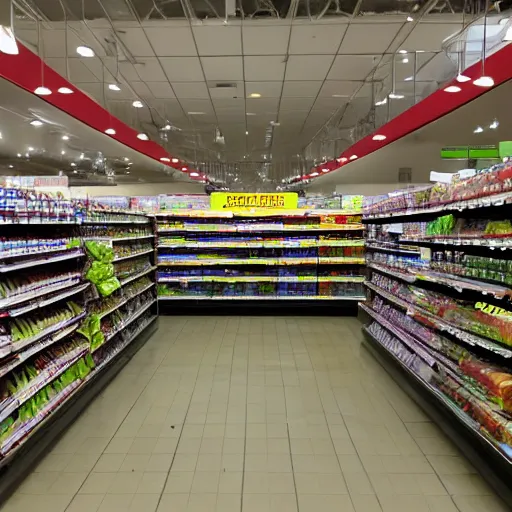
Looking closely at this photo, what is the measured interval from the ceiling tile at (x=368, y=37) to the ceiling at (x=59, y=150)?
4.23 m

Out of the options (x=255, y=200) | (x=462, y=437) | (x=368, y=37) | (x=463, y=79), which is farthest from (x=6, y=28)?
(x=462, y=437)

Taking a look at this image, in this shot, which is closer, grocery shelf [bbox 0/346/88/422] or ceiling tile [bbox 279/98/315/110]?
grocery shelf [bbox 0/346/88/422]

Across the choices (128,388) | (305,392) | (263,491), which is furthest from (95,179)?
(263,491)

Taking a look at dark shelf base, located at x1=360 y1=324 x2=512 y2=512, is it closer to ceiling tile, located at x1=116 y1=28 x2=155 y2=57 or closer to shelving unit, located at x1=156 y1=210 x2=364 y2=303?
shelving unit, located at x1=156 y1=210 x2=364 y2=303

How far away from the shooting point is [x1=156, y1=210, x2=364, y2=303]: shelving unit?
22.3 ft

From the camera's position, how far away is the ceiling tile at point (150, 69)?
19.9 feet

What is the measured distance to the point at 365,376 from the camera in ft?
13.8

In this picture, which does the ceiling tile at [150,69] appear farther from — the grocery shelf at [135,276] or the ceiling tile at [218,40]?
the grocery shelf at [135,276]

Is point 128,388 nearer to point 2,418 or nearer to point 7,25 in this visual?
point 2,418

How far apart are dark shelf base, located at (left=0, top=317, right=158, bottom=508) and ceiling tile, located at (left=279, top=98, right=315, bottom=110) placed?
6147 mm

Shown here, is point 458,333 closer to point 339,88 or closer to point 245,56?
point 245,56

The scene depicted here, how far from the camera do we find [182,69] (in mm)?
6391

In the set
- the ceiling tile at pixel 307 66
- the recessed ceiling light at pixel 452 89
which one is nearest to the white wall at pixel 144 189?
the ceiling tile at pixel 307 66

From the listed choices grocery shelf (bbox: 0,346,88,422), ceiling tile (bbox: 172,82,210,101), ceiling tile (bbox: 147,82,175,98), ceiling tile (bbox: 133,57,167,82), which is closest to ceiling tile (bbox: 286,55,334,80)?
ceiling tile (bbox: 172,82,210,101)
